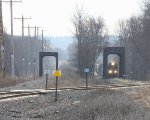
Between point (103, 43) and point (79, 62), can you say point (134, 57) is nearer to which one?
point (103, 43)

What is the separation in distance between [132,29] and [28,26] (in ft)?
80.1

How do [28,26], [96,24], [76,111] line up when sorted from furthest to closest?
1. [28,26]
2. [96,24]
3. [76,111]

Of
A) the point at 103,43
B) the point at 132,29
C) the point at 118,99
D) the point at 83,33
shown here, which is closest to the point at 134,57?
the point at 132,29

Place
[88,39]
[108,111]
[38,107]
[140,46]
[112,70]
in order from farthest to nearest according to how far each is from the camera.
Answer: [140,46]
[88,39]
[112,70]
[38,107]
[108,111]

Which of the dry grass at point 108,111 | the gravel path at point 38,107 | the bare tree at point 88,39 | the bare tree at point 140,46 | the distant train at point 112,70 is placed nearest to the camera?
the dry grass at point 108,111

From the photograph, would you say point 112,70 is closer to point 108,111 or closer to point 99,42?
point 99,42

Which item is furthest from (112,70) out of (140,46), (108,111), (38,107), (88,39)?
(108,111)

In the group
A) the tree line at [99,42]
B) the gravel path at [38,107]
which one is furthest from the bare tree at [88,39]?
the gravel path at [38,107]

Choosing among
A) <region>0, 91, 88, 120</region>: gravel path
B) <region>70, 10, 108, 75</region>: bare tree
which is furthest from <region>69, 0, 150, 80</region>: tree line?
<region>0, 91, 88, 120</region>: gravel path

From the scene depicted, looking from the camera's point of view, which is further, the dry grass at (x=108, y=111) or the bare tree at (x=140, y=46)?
the bare tree at (x=140, y=46)

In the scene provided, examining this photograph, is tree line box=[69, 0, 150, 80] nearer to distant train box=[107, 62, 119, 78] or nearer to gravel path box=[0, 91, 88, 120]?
distant train box=[107, 62, 119, 78]

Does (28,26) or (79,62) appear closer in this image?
(79,62)

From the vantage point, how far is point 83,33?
80312 millimetres

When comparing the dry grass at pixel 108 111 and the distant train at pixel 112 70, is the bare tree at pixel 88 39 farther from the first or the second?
the dry grass at pixel 108 111
